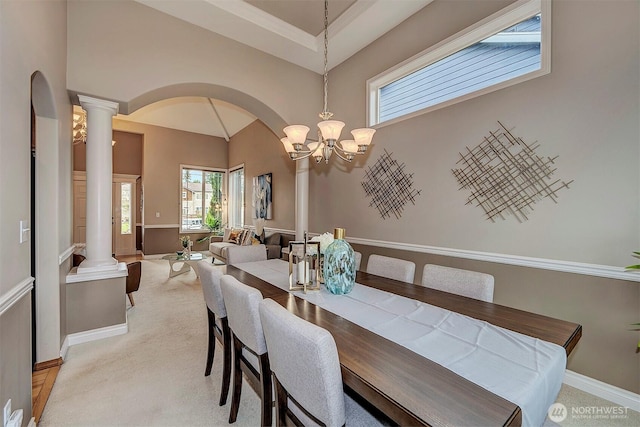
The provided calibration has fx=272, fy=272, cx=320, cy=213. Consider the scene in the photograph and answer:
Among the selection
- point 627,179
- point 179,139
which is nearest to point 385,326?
point 627,179

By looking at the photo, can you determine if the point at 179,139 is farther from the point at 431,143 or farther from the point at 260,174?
the point at 431,143

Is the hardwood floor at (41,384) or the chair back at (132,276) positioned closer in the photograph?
the hardwood floor at (41,384)

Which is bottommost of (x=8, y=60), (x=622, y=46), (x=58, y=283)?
(x=58, y=283)

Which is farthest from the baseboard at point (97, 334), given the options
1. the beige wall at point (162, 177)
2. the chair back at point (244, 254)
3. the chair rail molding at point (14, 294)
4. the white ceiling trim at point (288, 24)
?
the beige wall at point (162, 177)

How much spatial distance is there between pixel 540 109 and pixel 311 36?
296 centimetres

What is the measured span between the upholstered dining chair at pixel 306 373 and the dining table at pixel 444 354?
9cm

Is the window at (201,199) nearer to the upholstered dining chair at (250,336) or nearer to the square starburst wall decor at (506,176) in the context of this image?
the upholstered dining chair at (250,336)

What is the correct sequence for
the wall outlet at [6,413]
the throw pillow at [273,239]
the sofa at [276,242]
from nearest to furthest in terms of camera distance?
the wall outlet at [6,413]
the sofa at [276,242]
the throw pillow at [273,239]

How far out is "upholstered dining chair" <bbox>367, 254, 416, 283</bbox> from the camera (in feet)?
7.13

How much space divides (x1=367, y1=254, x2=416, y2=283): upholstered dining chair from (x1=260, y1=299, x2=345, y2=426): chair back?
1357 mm

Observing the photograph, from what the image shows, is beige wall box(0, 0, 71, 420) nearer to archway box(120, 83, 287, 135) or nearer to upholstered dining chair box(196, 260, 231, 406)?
archway box(120, 83, 287, 135)

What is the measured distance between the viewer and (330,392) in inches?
36.9

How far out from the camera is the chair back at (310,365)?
3.02ft

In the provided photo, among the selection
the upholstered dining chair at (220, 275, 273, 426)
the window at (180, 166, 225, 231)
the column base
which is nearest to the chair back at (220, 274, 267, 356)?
the upholstered dining chair at (220, 275, 273, 426)
